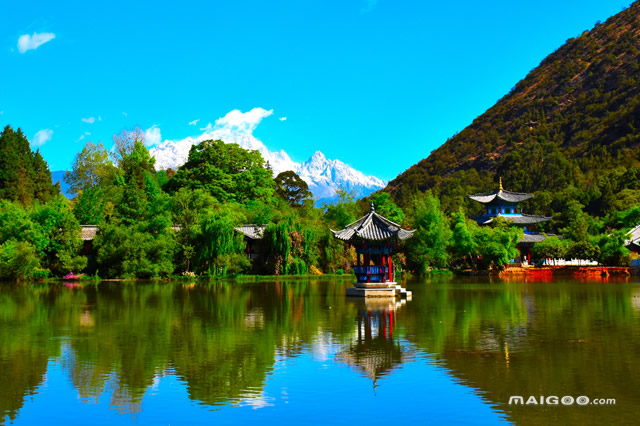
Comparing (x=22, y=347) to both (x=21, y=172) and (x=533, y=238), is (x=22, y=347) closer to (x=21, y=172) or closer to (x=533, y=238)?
(x=21, y=172)

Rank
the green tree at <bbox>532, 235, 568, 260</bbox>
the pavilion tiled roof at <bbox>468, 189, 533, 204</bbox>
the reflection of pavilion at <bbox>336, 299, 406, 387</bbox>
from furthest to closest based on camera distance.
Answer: the pavilion tiled roof at <bbox>468, 189, 533, 204</bbox>, the green tree at <bbox>532, 235, 568, 260</bbox>, the reflection of pavilion at <bbox>336, 299, 406, 387</bbox>

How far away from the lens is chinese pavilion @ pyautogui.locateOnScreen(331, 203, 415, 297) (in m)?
27.2

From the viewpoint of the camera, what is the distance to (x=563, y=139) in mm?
111062

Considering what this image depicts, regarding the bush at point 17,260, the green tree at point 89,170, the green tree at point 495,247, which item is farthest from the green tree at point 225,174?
the green tree at point 495,247

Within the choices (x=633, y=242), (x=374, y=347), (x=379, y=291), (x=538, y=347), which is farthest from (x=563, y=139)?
(x=374, y=347)

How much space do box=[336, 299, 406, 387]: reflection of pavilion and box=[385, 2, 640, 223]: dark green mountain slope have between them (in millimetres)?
49033

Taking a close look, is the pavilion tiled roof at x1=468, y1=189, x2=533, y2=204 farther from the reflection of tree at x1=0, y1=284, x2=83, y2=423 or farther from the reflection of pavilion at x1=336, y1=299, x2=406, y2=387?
the reflection of tree at x1=0, y1=284, x2=83, y2=423

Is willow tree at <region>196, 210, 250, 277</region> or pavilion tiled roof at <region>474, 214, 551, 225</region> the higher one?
pavilion tiled roof at <region>474, 214, 551, 225</region>

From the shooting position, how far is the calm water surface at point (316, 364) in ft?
27.9

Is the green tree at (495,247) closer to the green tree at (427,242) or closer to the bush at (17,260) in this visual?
the green tree at (427,242)

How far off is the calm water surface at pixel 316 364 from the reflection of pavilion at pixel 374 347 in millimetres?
39

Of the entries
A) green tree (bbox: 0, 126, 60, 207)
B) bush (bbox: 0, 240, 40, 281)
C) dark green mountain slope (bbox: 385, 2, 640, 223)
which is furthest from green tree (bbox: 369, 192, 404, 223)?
green tree (bbox: 0, 126, 60, 207)

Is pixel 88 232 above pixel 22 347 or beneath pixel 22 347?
above

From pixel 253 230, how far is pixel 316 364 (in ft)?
119
